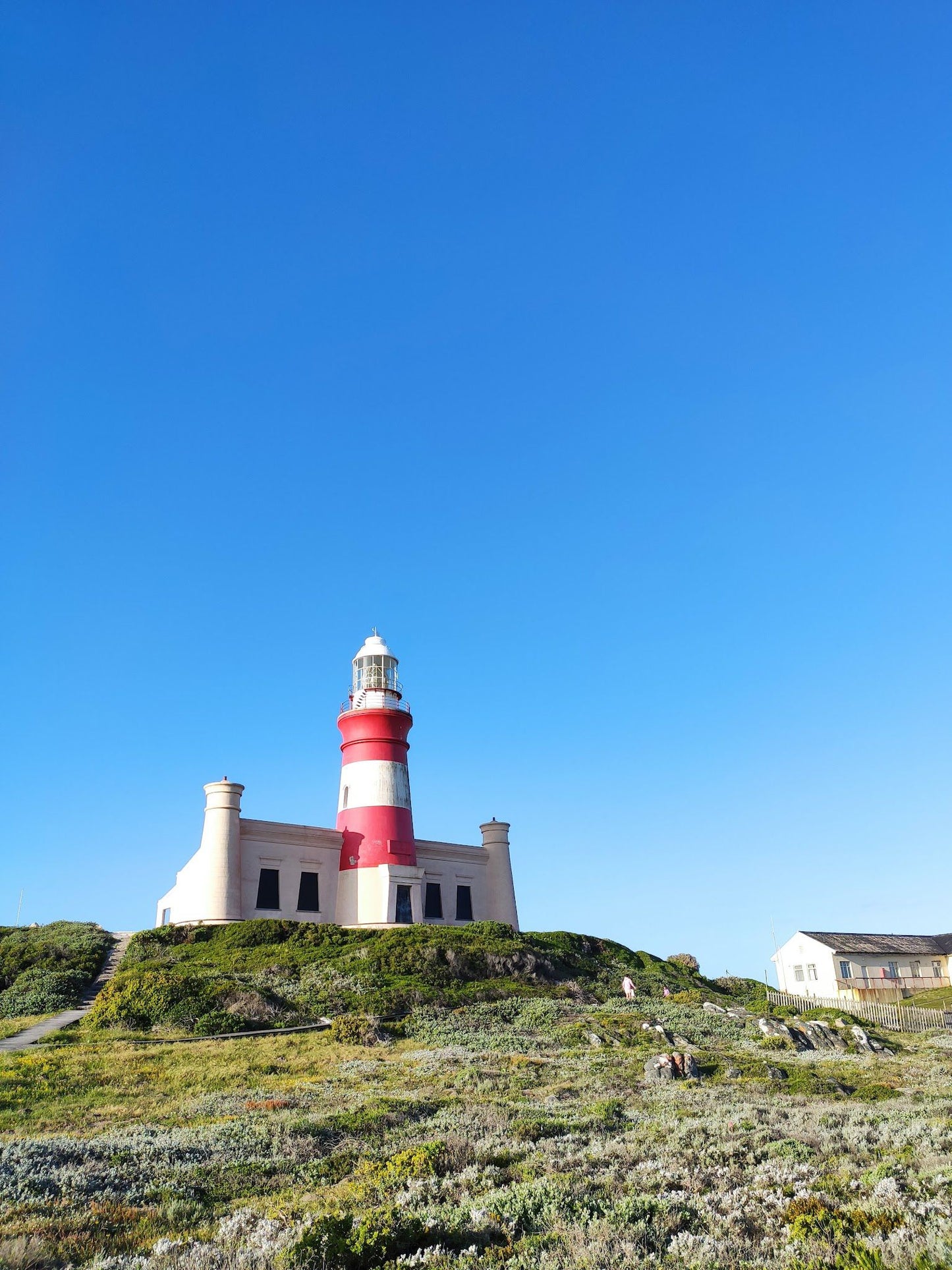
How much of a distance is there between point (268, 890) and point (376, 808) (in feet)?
20.1

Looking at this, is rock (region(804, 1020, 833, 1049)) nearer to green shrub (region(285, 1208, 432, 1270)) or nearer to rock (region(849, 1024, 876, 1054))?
rock (region(849, 1024, 876, 1054))

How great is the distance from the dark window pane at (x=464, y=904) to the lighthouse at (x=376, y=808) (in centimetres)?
392

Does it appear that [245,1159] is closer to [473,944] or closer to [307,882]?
[473,944]

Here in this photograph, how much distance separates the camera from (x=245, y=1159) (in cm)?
1065

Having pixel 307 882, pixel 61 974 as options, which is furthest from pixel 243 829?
pixel 61 974

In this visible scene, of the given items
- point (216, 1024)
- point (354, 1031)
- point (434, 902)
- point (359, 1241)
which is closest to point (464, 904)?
point (434, 902)

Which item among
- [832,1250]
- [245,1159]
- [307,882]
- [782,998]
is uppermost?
[307,882]

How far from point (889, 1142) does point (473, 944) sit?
24.6 metres

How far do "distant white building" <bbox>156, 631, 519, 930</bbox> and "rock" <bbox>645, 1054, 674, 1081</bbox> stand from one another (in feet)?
70.0

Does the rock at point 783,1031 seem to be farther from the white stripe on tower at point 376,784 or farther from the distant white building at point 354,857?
the white stripe on tower at point 376,784

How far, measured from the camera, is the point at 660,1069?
1877 cm

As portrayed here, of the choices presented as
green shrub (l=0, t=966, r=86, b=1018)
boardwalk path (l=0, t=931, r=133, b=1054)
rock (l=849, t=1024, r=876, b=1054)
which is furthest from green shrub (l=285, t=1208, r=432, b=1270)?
green shrub (l=0, t=966, r=86, b=1018)

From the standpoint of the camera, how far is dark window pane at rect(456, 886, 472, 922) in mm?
43656

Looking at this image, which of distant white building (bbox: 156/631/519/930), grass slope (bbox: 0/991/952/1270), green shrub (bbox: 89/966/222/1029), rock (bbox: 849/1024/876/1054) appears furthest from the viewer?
distant white building (bbox: 156/631/519/930)
